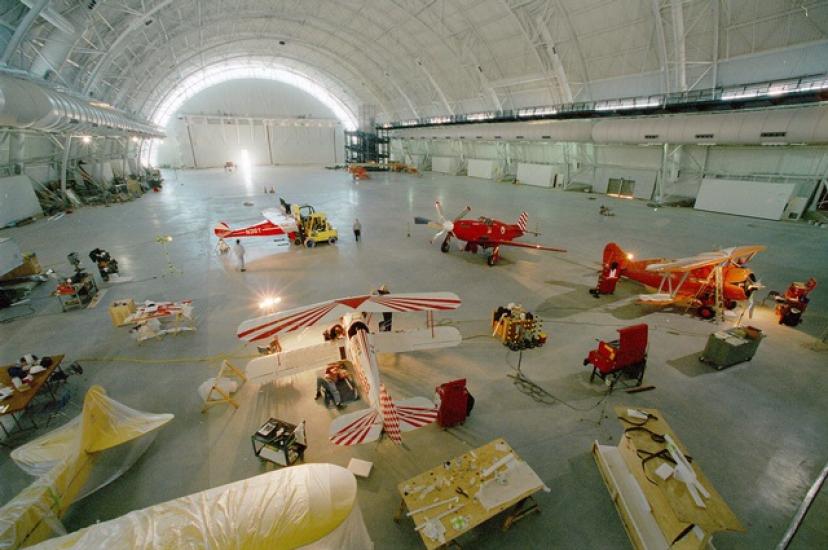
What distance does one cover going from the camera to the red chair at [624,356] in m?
8.48

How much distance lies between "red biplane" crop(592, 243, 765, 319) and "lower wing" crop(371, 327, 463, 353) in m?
8.28

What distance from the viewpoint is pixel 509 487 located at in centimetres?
550

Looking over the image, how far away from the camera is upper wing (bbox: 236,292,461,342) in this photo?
7249 millimetres

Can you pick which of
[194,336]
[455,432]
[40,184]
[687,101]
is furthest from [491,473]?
[40,184]

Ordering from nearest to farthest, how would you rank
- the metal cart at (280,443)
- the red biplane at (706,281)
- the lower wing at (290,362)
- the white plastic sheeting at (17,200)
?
the metal cart at (280,443) < the lower wing at (290,362) < the red biplane at (706,281) < the white plastic sheeting at (17,200)

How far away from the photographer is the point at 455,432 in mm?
7520

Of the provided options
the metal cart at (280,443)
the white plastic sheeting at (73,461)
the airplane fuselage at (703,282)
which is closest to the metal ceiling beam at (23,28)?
the white plastic sheeting at (73,461)

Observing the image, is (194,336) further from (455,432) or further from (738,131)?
(738,131)

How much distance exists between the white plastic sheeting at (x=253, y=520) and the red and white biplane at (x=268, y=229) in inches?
608

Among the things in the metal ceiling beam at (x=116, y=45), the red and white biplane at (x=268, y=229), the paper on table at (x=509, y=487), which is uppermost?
the metal ceiling beam at (x=116, y=45)

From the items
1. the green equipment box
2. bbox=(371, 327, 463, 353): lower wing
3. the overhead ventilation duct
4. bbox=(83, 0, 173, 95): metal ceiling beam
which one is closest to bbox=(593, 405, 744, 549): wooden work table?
bbox=(371, 327, 463, 353): lower wing

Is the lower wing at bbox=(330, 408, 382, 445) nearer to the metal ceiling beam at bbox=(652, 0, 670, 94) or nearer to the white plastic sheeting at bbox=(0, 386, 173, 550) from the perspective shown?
the white plastic sheeting at bbox=(0, 386, 173, 550)

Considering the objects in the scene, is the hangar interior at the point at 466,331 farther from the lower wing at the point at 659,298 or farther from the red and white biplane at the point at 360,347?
the lower wing at the point at 659,298

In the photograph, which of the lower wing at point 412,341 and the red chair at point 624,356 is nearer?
the red chair at point 624,356
